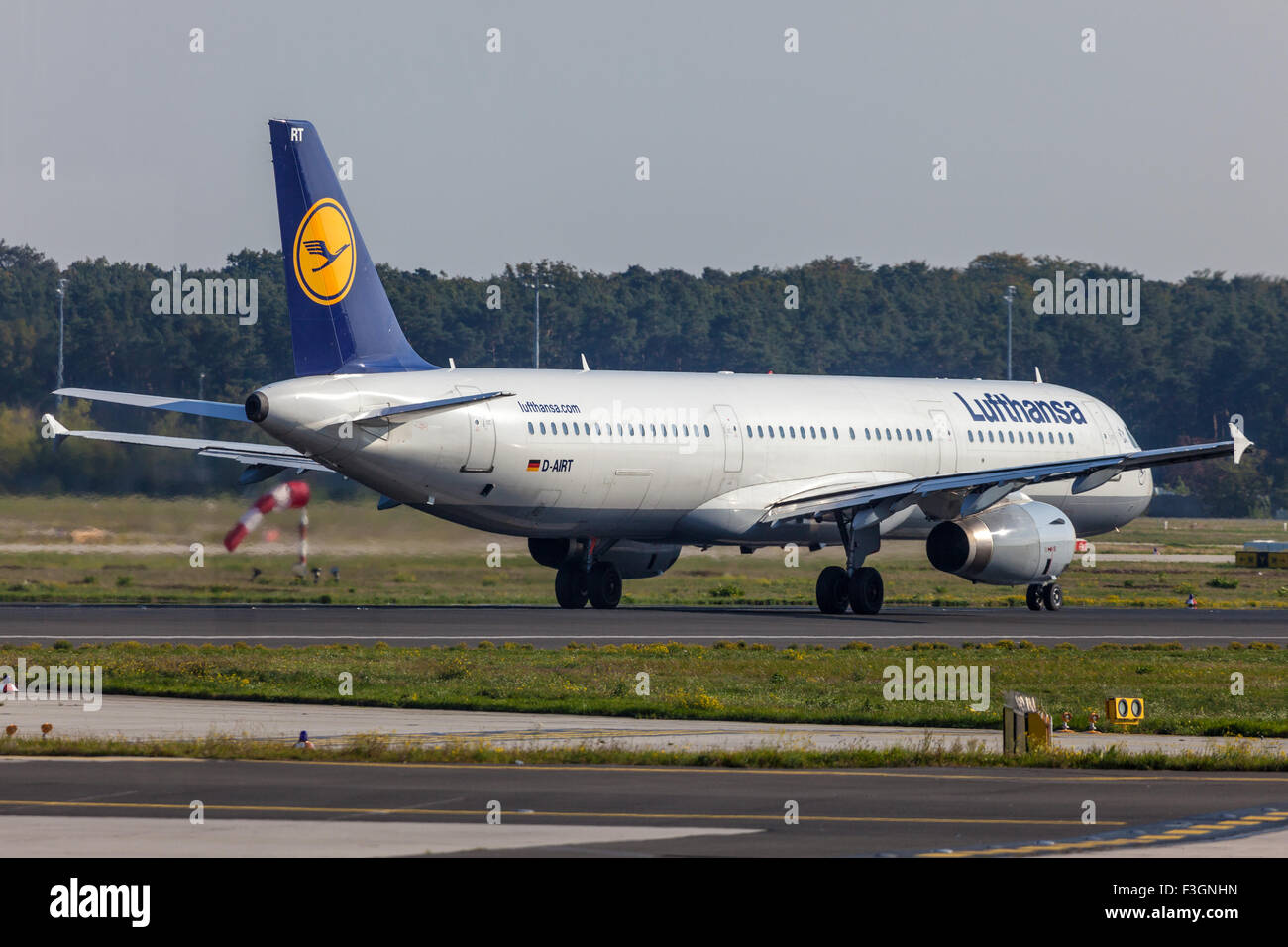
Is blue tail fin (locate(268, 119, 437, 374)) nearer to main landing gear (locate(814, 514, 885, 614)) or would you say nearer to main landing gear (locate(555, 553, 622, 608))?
main landing gear (locate(555, 553, 622, 608))

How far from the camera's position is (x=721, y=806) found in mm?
16312

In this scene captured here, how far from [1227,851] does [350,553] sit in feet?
112

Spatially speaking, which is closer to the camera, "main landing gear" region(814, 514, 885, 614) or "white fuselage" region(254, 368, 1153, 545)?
"white fuselage" region(254, 368, 1153, 545)

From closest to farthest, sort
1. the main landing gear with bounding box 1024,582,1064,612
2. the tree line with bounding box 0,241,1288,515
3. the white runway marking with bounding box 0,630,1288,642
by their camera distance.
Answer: the white runway marking with bounding box 0,630,1288,642 → the main landing gear with bounding box 1024,582,1064,612 → the tree line with bounding box 0,241,1288,515

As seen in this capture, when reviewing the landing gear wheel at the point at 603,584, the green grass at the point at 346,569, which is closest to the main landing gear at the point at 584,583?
the landing gear wheel at the point at 603,584

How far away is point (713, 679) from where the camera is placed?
2806cm

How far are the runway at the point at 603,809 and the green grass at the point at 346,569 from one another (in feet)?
86.9

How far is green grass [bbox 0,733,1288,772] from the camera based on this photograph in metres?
19.3

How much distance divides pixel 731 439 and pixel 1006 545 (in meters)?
6.57
